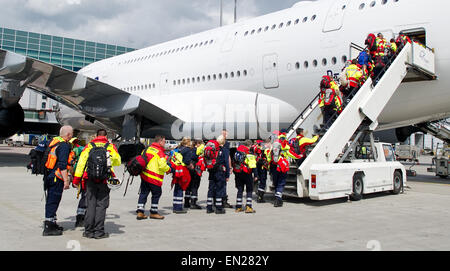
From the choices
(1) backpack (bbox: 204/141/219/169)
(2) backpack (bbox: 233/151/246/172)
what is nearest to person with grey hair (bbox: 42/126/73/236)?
(1) backpack (bbox: 204/141/219/169)

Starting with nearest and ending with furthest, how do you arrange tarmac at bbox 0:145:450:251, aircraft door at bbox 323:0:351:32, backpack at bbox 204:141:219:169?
tarmac at bbox 0:145:450:251
backpack at bbox 204:141:219:169
aircraft door at bbox 323:0:351:32

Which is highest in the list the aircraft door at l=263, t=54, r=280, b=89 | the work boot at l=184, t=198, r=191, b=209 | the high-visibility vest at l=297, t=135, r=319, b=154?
the aircraft door at l=263, t=54, r=280, b=89

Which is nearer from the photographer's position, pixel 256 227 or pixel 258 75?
pixel 256 227

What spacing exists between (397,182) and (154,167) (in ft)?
22.0

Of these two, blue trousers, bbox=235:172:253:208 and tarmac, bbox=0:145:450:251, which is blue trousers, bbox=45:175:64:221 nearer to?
tarmac, bbox=0:145:450:251

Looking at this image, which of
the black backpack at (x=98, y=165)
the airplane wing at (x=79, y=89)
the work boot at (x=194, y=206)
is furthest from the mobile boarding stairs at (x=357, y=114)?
the airplane wing at (x=79, y=89)

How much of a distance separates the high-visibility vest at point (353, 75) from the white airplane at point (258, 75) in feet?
4.42

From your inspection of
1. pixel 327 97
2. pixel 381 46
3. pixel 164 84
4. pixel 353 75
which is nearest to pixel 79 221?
pixel 327 97

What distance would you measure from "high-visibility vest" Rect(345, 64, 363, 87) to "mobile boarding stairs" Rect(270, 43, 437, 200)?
0.31 meters

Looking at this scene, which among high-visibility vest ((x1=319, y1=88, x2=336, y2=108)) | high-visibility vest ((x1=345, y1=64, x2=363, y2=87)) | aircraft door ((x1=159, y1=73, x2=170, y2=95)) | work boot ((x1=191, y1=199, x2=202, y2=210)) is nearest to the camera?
work boot ((x1=191, y1=199, x2=202, y2=210))

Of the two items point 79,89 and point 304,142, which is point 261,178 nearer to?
point 304,142

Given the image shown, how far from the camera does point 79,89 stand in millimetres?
12828

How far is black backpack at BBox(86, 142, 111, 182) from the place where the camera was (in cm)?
509

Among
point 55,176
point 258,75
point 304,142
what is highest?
point 258,75
